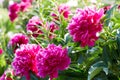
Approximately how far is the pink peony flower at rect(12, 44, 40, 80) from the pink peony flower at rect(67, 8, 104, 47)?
290mm

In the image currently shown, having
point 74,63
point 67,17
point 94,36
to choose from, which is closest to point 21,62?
point 74,63

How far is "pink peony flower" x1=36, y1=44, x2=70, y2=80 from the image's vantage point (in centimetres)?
173

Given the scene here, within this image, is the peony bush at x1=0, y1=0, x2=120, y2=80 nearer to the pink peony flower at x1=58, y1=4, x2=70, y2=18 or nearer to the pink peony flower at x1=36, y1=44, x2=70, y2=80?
the pink peony flower at x1=36, y1=44, x2=70, y2=80

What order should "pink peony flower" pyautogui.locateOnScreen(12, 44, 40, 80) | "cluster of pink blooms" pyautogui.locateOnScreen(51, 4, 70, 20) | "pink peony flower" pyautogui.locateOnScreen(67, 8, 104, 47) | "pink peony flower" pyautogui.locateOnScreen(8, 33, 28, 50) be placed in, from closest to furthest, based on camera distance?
"pink peony flower" pyautogui.locateOnScreen(67, 8, 104, 47), "pink peony flower" pyautogui.locateOnScreen(12, 44, 40, 80), "cluster of pink blooms" pyautogui.locateOnScreen(51, 4, 70, 20), "pink peony flower" pyautogui.locateOnScreen(8, 33, 28, 50)

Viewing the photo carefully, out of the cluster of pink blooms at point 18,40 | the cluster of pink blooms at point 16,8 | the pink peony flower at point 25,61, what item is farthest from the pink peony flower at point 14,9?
the pink peony flower at point 25,61

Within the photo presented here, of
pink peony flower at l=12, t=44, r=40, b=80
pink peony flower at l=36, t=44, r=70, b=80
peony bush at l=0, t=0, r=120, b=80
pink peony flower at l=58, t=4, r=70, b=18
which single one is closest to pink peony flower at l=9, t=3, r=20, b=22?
pink peony flower at l=58, t=4, r=70, b=18

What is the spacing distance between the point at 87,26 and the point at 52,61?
0.72ft

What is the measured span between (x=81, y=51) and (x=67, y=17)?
0.58m

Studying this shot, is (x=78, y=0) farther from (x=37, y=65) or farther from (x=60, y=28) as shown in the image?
(x=37, y=65)

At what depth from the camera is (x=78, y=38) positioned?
1.67m

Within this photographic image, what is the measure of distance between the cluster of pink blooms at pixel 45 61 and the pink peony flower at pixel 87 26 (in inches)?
4.7

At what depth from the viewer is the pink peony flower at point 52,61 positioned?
5.68 ft

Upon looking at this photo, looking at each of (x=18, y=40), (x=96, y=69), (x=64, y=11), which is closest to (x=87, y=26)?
(x=96, y=69)

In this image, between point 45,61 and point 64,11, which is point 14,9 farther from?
point 45,61
